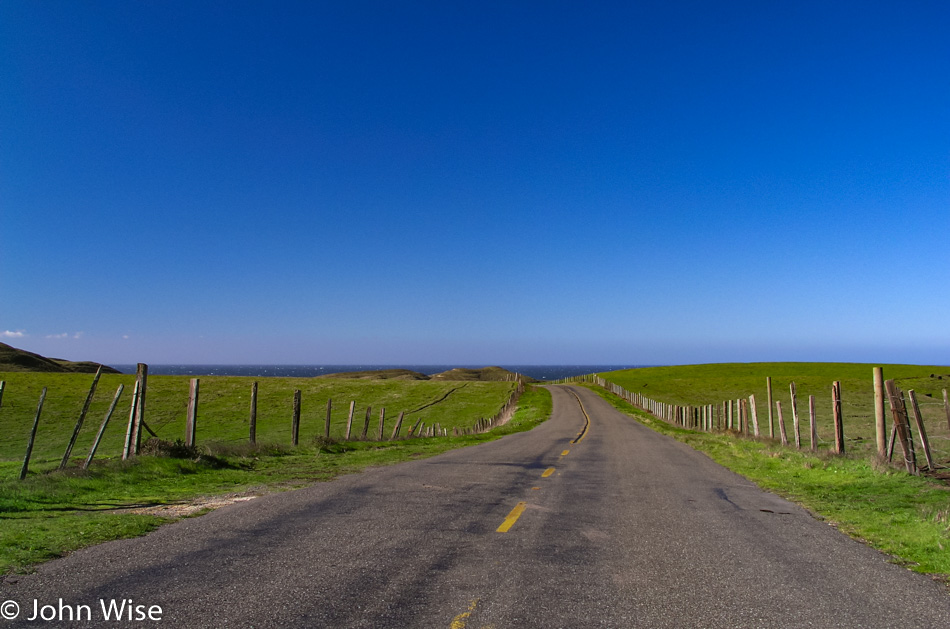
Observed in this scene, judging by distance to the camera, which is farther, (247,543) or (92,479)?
(92,479)

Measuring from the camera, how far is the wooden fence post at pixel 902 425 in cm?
1452

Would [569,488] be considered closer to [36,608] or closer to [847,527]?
[847,527]

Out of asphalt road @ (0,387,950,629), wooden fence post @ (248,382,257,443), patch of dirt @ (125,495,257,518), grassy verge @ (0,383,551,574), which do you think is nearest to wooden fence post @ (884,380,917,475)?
asphalt road @ (0,387,950,629)

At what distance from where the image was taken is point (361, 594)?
515 centimetres

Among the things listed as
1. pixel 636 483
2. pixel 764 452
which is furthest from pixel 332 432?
pixel 636 483

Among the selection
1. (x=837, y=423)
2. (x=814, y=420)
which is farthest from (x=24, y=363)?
(x=837, y=423)

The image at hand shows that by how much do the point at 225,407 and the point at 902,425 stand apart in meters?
56.3

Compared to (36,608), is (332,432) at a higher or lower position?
lower

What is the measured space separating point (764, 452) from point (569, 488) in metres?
12.3

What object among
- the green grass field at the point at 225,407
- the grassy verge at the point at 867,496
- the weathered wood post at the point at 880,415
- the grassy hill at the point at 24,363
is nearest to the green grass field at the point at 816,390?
the weathered wood post at the point at 880,415

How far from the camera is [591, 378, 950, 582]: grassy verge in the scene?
774 centimetres

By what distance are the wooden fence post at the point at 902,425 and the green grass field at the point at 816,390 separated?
169cm

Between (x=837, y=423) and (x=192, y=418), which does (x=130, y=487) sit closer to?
(x=192, y=418)

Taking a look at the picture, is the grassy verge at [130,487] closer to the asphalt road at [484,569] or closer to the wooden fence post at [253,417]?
the asphalt road at [484,569]
